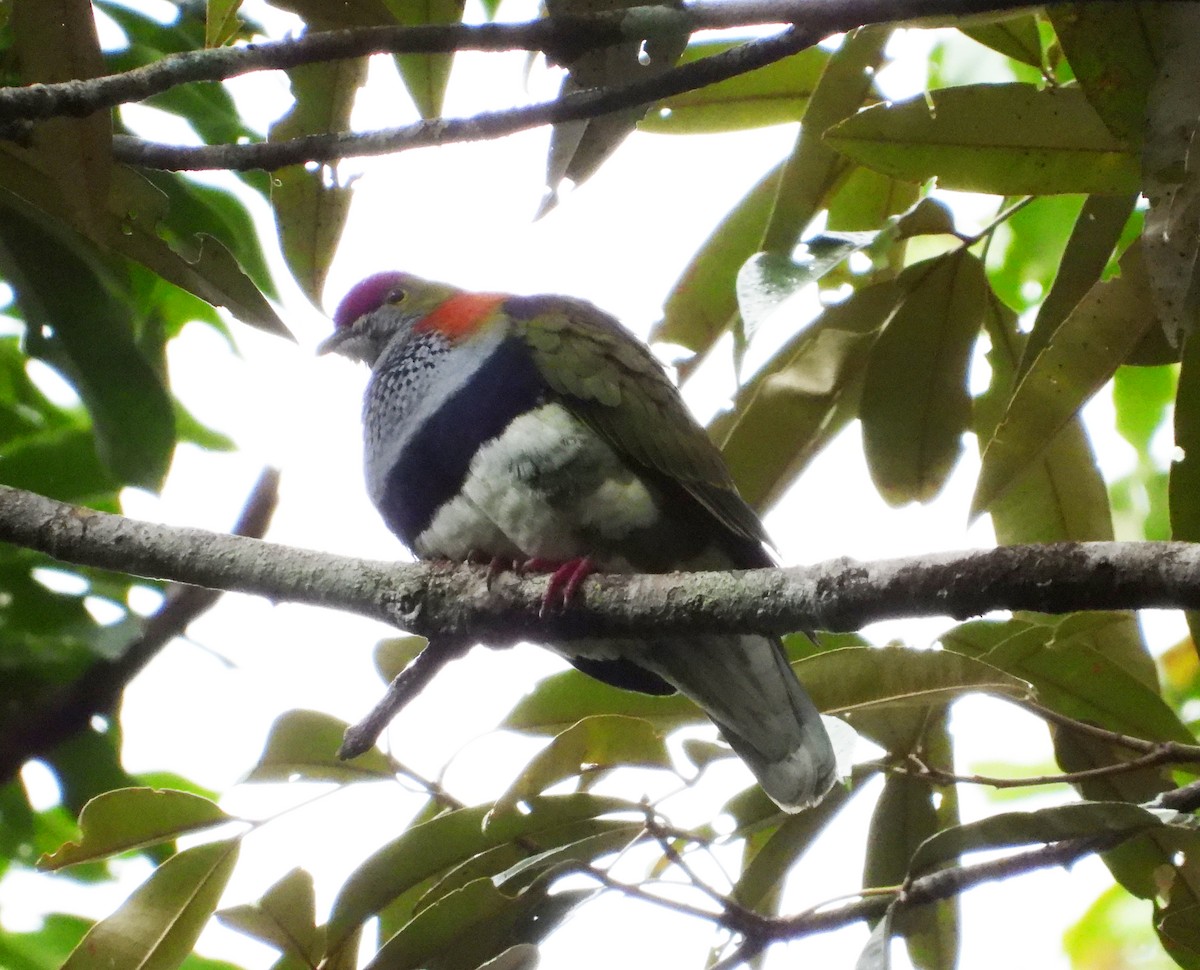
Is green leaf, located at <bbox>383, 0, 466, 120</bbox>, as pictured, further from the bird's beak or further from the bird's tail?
the bird's beak

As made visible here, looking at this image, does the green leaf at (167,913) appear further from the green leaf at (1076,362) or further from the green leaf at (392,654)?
the green leaf at (1076,362)

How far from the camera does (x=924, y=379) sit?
2.33m

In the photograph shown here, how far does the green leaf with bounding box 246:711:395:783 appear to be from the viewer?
223 centimetres

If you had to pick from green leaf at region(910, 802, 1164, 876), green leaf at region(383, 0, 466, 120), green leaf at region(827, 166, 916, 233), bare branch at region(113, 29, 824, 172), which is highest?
green leaf at region(383, 0, 466, 120)

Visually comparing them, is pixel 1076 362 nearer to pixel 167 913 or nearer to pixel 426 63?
pixel 426 63

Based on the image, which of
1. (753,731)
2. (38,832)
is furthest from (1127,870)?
(38,832)

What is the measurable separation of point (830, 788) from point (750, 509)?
0.52 meters

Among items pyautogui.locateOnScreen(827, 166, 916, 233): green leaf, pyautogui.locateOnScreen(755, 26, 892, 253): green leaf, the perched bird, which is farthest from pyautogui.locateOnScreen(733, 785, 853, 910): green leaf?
pyautogui.locateOnScreen(827, 166, 916, 233): green leaf

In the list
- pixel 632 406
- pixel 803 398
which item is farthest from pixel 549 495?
pixel 803 398

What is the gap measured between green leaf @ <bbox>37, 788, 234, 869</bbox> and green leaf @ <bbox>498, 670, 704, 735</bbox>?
52cm

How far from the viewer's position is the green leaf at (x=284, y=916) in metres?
2.09

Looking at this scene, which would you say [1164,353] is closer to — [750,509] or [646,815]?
[750,509]

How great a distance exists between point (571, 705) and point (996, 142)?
118 centimetres

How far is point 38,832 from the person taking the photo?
2.76m
